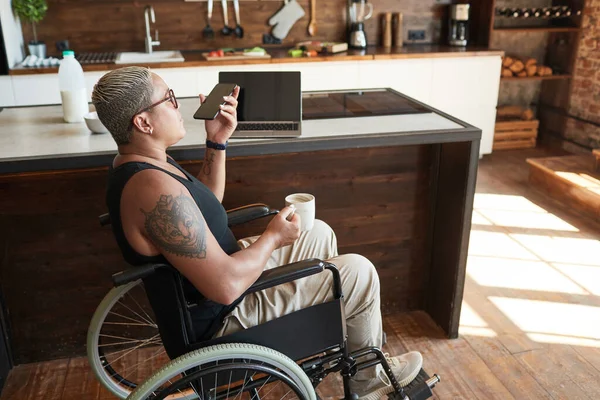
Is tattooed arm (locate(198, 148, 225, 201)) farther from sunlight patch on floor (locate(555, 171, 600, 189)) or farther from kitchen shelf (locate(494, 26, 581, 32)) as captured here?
kitchen shelf (locate(494, 26, 581, 32))

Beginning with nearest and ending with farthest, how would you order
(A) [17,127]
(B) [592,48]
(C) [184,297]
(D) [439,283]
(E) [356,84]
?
(C) [184,297]
(A) [17,127]
(D) [439,283]
(E) [356,84]
(B) [592,48]

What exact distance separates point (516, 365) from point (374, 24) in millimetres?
3233

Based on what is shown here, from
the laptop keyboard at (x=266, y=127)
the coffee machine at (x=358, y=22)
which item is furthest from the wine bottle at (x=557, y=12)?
the laptop keyboard at (x=266, y=127)

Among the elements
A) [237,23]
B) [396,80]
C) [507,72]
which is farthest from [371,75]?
[507,72]

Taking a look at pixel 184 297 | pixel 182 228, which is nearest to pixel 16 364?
pixel 184 297

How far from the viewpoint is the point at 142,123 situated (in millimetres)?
1397

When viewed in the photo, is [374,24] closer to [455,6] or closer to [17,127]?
[455,6]

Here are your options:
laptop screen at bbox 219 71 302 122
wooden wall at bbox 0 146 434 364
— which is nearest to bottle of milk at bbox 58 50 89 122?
wooden wall at bbox 0 146 434 364

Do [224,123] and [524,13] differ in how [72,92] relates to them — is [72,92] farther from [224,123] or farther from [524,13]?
[524,13]

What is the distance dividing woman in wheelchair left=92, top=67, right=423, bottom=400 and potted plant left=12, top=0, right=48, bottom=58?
2900 mm

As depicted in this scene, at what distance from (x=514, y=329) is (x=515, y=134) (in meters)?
2.85

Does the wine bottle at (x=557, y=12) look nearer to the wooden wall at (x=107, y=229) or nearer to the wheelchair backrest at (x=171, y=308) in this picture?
the wooden wall at (x=107, y=229)

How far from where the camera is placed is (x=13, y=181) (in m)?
1.93

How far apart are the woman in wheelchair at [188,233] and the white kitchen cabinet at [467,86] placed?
2.98m
